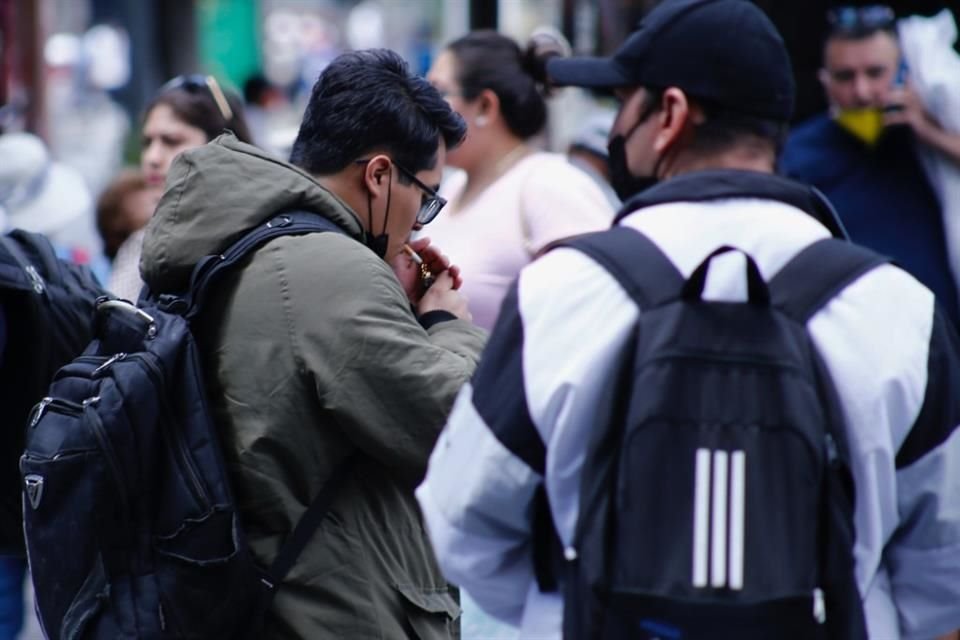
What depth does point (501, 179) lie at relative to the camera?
199 inches

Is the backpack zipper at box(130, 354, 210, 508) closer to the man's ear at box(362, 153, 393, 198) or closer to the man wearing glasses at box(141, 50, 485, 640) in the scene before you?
the man wearing glasses at box(141, 50, 485, 640)

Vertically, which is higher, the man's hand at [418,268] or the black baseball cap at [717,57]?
the black baseball cap at [717,57]

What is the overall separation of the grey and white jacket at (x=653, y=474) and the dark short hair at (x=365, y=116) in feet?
2.89

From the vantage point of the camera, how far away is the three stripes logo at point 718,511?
86.5 inches

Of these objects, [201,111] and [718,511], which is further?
[201,111]

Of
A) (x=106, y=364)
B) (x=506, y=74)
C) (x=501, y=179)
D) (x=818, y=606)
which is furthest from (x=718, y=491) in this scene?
(x=506, y=74)

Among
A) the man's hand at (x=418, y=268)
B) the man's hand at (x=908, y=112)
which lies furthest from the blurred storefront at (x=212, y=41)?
the man's hand at (x=418, y=268)

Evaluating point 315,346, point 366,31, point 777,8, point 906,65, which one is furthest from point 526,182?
point 366,31

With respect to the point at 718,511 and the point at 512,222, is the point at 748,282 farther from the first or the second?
the point at 512,222

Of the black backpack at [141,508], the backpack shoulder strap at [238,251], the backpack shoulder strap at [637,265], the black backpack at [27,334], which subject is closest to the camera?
the backpack shoulder strap at [637,265]

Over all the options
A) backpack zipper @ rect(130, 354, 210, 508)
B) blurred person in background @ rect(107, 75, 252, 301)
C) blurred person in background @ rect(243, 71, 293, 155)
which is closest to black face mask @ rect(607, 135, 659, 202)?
backpack zipper @ rect(130, 354, 210, 508)

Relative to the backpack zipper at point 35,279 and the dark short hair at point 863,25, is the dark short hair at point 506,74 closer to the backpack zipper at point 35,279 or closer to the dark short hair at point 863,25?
the dark short hair at point 863,25

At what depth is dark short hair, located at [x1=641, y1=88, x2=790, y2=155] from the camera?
2.48 metres

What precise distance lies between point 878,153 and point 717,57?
3166 mm
